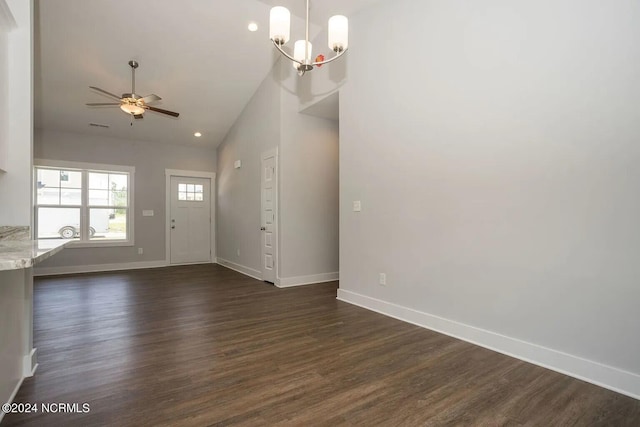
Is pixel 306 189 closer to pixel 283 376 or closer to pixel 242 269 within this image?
pixel 242 269

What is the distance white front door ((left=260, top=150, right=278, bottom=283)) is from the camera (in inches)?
197

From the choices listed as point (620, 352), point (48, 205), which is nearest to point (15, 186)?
point (620, 352)

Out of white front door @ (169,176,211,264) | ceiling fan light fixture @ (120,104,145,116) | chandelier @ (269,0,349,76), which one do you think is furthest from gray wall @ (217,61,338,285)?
chandelier @ (269,0,349,76)

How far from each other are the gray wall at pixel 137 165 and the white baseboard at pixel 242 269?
4.36 ft

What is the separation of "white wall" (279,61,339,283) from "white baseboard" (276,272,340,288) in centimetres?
2

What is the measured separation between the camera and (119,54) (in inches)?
175

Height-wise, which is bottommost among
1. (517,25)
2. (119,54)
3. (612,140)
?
(612,140)

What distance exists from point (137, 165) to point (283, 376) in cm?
638

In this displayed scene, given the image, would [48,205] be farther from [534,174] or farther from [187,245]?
[534,174]

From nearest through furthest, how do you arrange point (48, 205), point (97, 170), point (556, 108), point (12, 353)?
point (12, 353)
point (556, 108)
point (48, 205)
point (97, 170)

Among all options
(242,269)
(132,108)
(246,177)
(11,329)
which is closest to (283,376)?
(11,329)

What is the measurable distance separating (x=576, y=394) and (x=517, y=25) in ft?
8.56

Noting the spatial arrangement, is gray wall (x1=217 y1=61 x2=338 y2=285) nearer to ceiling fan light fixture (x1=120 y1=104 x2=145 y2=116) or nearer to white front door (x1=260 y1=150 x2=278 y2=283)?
white front door (x1=260 y1=150 x2=278 y2=283)

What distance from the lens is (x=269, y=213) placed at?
5.18 metres
